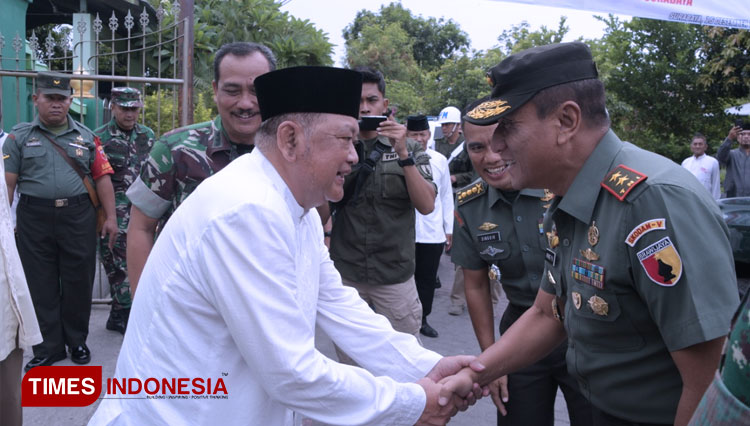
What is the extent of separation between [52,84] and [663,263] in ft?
15.5

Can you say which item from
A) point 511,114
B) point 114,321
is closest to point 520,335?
point 511,114

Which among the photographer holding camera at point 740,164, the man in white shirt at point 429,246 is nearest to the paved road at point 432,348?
the man in white shirt at point 429,246

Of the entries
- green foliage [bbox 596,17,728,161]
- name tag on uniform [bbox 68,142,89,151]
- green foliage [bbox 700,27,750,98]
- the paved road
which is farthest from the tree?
name tag on uniform [bbox 68,142,89,151]

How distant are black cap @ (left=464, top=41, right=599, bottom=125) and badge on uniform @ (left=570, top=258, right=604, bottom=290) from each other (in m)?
0.52

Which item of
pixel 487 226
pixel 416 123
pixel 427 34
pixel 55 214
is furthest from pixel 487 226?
pixel 427 34

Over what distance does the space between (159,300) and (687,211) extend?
149 cm

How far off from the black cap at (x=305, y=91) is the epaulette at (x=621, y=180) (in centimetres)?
86

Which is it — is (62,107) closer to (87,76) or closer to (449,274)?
(87,76)

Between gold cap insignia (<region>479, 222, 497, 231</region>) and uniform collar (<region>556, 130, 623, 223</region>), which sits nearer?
uniform collar (<region>556, 130, 623, 223</region>)

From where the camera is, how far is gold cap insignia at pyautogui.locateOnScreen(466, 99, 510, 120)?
1917mm

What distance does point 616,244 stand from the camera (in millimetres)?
1673

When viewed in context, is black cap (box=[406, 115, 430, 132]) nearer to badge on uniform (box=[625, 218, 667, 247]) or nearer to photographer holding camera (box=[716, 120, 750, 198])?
badge on uniform (box=[625, 218, 667, 247])

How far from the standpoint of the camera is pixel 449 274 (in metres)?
8.90

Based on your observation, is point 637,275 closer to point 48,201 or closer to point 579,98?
point 579,98
